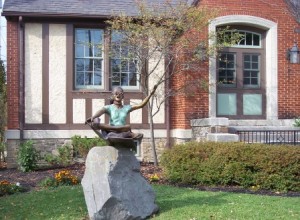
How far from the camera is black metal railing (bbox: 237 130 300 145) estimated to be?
1302cm

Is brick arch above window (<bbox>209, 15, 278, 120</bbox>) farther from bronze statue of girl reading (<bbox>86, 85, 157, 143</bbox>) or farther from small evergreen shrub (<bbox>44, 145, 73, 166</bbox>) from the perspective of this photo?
bronze statue of girl reading (<bbox>86, 85, 157, 143</bbox>)

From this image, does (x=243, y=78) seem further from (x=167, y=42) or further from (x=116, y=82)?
(x=116, y=82)

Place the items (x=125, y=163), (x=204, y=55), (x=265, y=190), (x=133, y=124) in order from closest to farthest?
(x=125, y=163) → (x=265, y=190) → (x=204, y=55) → (x=133, y=124)

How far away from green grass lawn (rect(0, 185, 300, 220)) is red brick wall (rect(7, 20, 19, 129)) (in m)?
4.43

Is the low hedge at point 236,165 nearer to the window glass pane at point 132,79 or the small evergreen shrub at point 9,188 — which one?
the small evergreen shrub at point 9,188

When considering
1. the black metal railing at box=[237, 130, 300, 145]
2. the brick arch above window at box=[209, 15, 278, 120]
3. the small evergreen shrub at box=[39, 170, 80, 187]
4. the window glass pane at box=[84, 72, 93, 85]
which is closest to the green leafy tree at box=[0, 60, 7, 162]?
the window glass pane at box=[84, 72, 93, 85]

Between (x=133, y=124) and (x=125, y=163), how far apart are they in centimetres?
694

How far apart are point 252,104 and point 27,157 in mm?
6864

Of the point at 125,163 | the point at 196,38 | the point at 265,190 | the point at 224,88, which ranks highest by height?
the point at 196,38

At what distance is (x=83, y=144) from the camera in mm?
13508

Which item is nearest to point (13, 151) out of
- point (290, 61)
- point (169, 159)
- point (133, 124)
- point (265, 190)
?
point (133, 124)

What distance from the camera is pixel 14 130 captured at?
1362 cm

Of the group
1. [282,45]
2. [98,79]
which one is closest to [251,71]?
[282,45]

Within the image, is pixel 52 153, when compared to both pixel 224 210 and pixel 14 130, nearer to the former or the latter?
pixel 14 130
